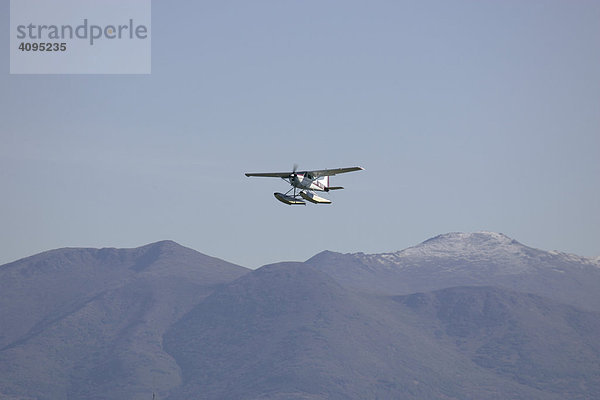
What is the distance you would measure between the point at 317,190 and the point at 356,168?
38.1 ft

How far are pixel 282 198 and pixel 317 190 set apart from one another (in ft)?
30.7

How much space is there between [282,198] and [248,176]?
12922 millimetres

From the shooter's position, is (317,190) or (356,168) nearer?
(356,168)

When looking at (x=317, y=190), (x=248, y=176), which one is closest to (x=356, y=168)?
(x=317, y=190)

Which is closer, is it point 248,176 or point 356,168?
point 356,168

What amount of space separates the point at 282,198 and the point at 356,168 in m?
12.5

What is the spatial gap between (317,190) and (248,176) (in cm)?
1228

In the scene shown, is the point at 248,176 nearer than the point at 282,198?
No

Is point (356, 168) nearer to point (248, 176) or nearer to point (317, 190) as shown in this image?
point (317, 190)

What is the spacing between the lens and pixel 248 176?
6245 inches

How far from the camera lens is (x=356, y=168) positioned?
145625mm

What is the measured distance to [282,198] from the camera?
485 ft

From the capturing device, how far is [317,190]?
155 metres
